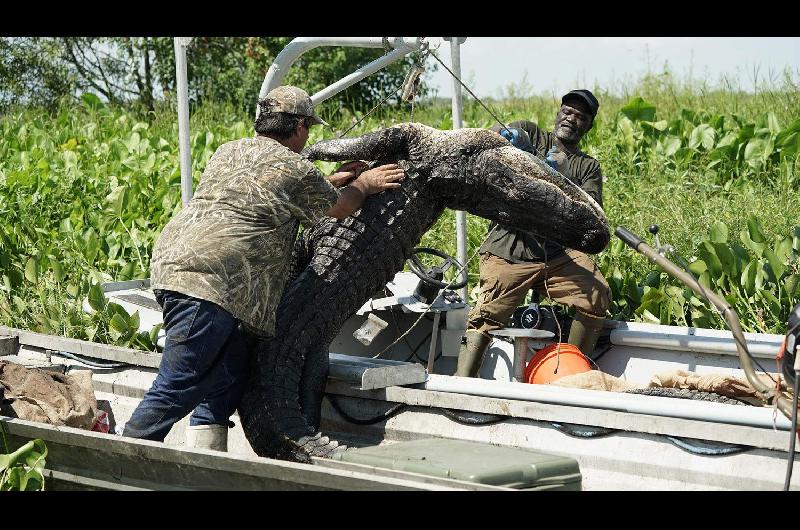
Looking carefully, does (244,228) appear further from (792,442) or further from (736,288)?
(736,288)

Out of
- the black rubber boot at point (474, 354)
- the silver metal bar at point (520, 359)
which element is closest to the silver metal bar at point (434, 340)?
the black rubber boot at point (474, 354)

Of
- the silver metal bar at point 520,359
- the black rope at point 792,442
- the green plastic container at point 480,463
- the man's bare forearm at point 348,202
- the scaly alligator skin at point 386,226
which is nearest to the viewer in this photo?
the black rope at point 792,442

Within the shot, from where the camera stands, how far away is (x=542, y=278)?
627 cm

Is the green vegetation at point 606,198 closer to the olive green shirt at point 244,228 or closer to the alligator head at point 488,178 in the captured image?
the olive green shirt at point 244,228

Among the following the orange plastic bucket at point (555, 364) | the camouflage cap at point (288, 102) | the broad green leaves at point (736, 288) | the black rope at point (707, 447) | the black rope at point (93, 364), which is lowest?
the black rope at point (93, 364)

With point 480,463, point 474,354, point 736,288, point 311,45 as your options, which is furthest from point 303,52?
point 736,288

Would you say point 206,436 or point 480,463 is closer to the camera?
point 480,463

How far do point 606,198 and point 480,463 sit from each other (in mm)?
6287

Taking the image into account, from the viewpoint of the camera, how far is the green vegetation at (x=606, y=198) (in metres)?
6.98

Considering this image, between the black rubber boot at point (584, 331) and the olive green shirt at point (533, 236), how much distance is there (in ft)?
1.21

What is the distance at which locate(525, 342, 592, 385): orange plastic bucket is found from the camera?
228 inches

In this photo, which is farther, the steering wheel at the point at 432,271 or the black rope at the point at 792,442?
the steering wheel at the point at 432,271

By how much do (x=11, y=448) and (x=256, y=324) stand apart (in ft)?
4.06

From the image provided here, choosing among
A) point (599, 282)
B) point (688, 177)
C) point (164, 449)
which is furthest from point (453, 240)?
point (164, 449)
